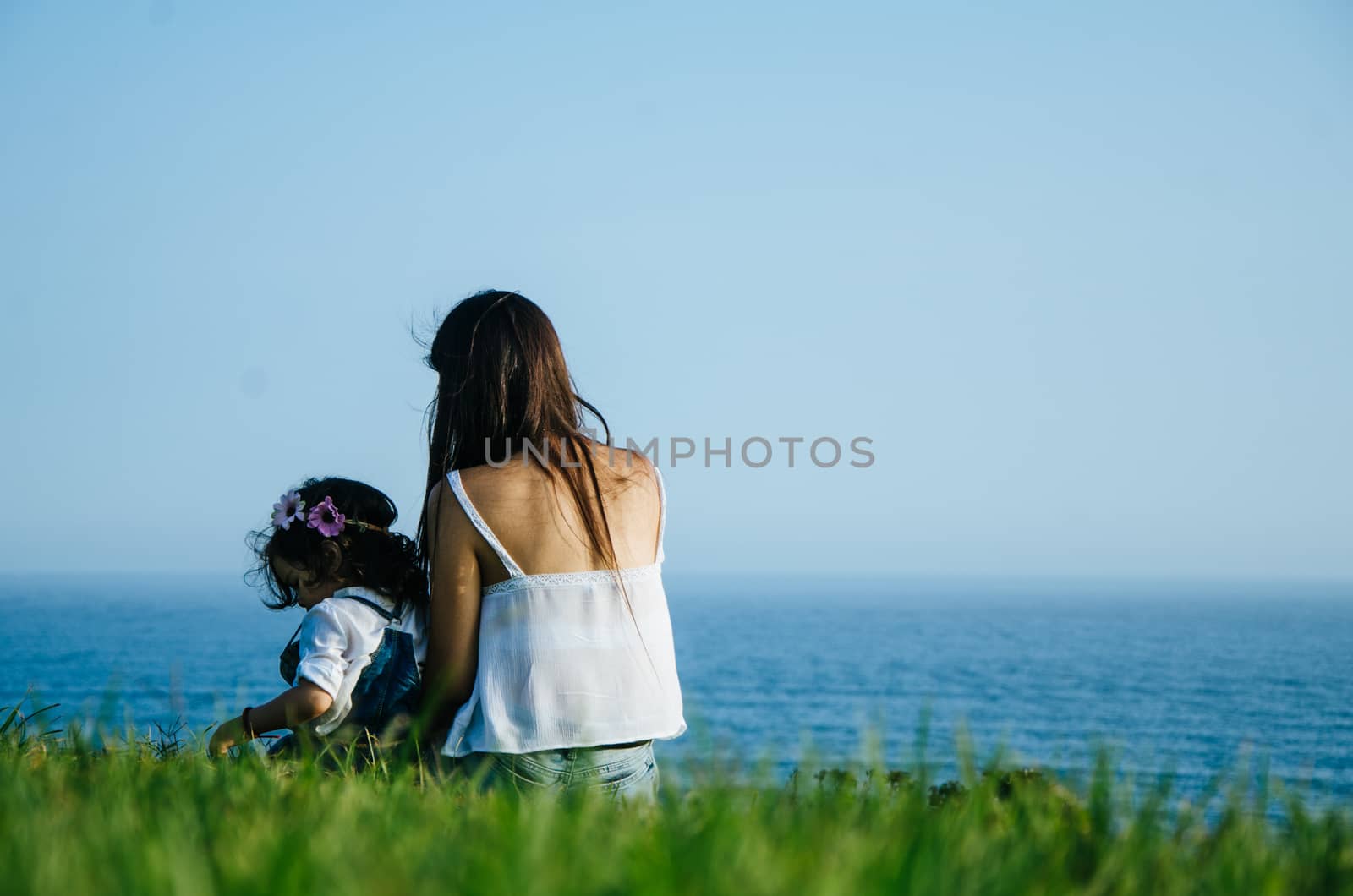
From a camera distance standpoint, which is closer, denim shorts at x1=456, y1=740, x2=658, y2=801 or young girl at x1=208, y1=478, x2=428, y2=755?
denim shorts at x1=456, y1=740, x2=658, y2=801

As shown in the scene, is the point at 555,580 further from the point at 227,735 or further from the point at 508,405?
the point at 227,735

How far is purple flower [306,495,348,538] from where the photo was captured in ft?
12.3

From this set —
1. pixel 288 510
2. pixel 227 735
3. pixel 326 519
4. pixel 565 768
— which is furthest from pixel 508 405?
pixel 227 735

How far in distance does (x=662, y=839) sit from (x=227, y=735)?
2.16 meters

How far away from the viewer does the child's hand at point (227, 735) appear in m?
3.37

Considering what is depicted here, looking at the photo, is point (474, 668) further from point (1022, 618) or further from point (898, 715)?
point (1022, 618)

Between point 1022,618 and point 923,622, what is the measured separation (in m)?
19.4

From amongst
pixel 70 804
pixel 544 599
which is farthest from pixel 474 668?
pixel 70 804

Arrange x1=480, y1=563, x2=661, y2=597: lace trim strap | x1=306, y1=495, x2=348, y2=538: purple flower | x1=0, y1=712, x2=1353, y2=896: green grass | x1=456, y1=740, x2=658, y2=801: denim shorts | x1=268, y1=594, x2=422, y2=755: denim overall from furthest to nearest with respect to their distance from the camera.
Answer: x1=306, y1=495, x2=348, y2=538: purple flower, x1=268, y1=594, x2=422, y2=755: denim overall, x1=480, y1=563, x2=661, y2=597: lace trim strap, x1=456, y1=740, x2=658, y2=801: denim shorts, x1=0, y1=712, x2=1353, y2=896: green grass

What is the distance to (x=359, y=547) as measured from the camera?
148 inches

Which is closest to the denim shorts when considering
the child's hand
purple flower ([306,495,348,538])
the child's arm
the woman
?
the woman

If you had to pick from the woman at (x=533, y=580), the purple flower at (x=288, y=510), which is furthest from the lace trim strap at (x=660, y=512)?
the purple flower at (x=288, y=510)

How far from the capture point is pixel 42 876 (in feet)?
4.77

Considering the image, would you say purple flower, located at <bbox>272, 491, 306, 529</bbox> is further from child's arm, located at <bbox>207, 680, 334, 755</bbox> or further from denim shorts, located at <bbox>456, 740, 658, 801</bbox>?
denim shorts, located at <bbox>456, 740, 658, 801</bbox>
